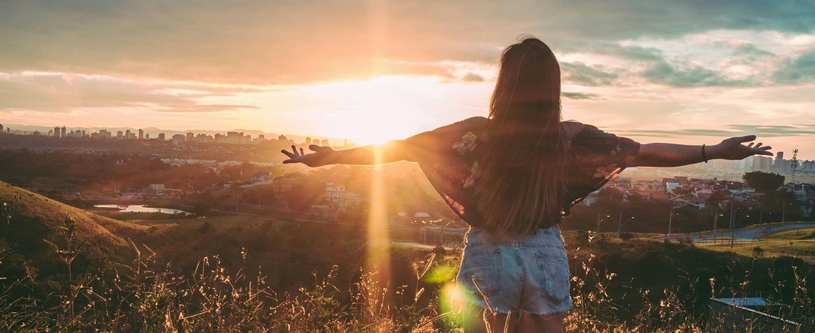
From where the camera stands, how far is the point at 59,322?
6.18 feet

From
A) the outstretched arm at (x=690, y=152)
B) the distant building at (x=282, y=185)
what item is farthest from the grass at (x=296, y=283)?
the distant building at (x=282, y=185)

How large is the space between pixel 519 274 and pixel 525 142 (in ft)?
1.33

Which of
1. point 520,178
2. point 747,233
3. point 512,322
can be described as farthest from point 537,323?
point 747,233

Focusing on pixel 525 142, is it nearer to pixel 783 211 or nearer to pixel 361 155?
pixel 361 155

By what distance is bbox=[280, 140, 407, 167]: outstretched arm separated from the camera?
1902 mm

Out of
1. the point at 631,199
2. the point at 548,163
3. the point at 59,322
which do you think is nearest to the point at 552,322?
the point at 548,163

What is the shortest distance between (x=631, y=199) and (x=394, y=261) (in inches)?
1371

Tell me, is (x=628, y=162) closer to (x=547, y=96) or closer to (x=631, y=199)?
(x=547, y=96)

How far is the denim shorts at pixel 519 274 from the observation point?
149 centimetres

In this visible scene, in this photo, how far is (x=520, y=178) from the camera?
1598mm

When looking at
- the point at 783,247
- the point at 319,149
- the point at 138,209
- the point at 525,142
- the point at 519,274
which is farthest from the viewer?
the point at 138,209

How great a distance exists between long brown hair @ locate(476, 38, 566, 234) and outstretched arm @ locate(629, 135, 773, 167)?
1.56 ft

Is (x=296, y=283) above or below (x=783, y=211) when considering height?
below

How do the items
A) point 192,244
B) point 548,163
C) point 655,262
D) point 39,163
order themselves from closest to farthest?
1. point 548,163
2. point 655,262
3. point 192,244
4. point 39,163
